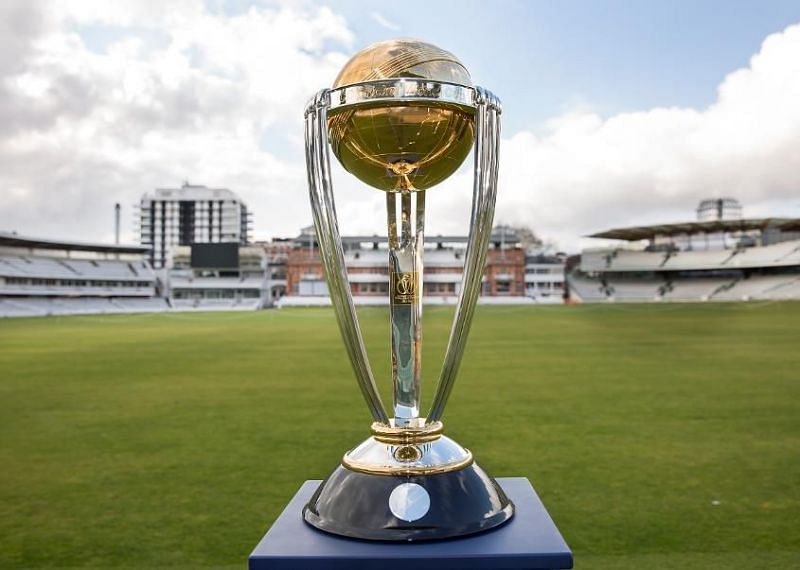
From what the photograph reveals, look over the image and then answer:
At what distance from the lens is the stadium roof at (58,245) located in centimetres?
5541

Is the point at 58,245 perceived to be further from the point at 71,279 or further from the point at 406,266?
the point at 406,266

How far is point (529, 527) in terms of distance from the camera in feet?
6.97

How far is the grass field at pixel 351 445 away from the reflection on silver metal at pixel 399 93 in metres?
2.83

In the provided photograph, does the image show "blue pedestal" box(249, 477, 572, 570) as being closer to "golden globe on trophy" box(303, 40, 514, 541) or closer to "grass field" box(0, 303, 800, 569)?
"golden globe on trophy" box(303, 40, 514, 541)

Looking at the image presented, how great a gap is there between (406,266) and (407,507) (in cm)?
75

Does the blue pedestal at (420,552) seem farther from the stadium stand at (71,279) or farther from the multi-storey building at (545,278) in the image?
A: the multi-storey building at (545,278)

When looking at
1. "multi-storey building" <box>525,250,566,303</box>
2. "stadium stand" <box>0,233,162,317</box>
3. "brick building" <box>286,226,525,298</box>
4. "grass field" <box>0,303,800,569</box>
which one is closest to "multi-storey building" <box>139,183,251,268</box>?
"stadium stand" <box>0,233,162,317</box>

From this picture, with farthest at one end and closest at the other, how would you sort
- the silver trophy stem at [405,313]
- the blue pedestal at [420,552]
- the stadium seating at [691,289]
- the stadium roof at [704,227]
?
the stadium roof at [704,227] < the stadium seating at [691,289] < the silver trophy stem at [405,313] < the blue pedestal at [420,552]

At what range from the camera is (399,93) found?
6.66 ft

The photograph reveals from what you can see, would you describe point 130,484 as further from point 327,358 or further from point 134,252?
point 134,252

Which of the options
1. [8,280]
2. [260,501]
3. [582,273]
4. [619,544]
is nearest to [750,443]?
[619,544]

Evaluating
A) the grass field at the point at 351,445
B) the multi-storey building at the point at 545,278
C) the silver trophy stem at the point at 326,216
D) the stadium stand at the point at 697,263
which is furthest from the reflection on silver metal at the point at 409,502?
the multi-storey building at the point at 545,278

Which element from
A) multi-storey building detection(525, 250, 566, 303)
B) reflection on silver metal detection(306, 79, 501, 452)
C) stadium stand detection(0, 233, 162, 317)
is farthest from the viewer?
multi-storey building detection(525, 250, 566, 303)

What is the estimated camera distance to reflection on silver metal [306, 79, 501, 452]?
2.15 meters
